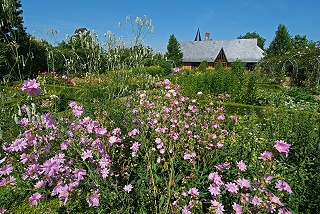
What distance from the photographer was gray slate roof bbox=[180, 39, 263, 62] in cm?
3122

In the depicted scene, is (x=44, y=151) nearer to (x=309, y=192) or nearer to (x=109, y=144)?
(x=109, y=144)

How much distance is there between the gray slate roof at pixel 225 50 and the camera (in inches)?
1229

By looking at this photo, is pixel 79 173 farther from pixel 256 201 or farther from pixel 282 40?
pixel 282 40

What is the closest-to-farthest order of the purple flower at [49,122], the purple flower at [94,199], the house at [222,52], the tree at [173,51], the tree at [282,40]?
the purple flower at [94,199], the purple flower at [49,122], the tree at [173,51], the house at [222,52], the tree at [282,40]

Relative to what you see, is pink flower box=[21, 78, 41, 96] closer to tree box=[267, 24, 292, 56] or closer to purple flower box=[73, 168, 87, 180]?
purple flower box=[73, 168, 87, 180]

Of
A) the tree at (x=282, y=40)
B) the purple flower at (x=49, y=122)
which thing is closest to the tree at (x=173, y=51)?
the tree at (x=282, y=40)

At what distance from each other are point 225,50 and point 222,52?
1201 millimetres

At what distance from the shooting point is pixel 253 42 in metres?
31.8

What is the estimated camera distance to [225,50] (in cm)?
3319

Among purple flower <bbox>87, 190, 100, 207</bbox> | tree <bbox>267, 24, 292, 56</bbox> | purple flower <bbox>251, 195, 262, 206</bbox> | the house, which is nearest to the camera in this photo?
purple flower <bbox>251, 195, 262, 206</bbox>

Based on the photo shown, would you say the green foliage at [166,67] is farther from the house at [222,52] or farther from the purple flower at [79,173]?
the purple flower at [79,173]

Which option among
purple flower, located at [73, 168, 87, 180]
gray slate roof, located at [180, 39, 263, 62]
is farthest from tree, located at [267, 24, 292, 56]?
purple flower, located at [73, 168, 87, 180]

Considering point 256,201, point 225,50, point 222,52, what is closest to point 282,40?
point 225,50

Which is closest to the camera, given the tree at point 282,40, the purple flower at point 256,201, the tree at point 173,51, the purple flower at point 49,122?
Result: the purple flower at point 256,201
